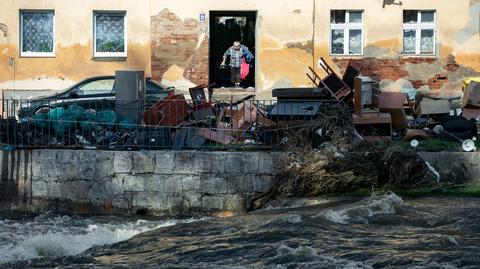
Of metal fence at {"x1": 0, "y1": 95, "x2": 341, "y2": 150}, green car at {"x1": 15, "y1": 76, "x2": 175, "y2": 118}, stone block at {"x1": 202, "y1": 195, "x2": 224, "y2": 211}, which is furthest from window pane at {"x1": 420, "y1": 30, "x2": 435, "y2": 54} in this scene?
stone block at {"x1": 202, "y1": 195, "x2": 224, "y2": 211}

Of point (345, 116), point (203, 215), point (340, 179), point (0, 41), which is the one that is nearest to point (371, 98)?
point (345, 116)

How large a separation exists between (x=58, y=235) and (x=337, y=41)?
15.1 meters

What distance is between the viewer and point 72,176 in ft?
50.1

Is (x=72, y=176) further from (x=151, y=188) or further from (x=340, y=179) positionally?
(x=340, y=179)

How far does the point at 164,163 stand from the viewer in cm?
1516

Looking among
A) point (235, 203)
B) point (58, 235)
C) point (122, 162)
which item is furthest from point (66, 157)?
point (235, 203)

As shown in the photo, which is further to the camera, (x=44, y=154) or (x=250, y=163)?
(x=44, y=154)

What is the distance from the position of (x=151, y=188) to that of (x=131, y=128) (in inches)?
53.1

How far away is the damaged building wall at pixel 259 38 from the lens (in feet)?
84.8

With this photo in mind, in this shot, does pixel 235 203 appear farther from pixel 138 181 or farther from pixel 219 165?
pixel 138 181

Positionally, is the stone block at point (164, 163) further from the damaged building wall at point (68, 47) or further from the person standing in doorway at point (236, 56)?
the person standing in doorway at point (236, 56)

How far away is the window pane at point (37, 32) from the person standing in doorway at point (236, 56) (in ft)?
18.2

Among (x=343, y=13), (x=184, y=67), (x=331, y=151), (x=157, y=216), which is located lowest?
(x=157, y=216)

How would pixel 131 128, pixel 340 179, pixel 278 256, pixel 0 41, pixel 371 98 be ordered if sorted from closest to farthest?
1. pixel 278 256
2. pixel 340 179
3. pixel 131 128
4. pixel 371 98
5. pixel 0 41
